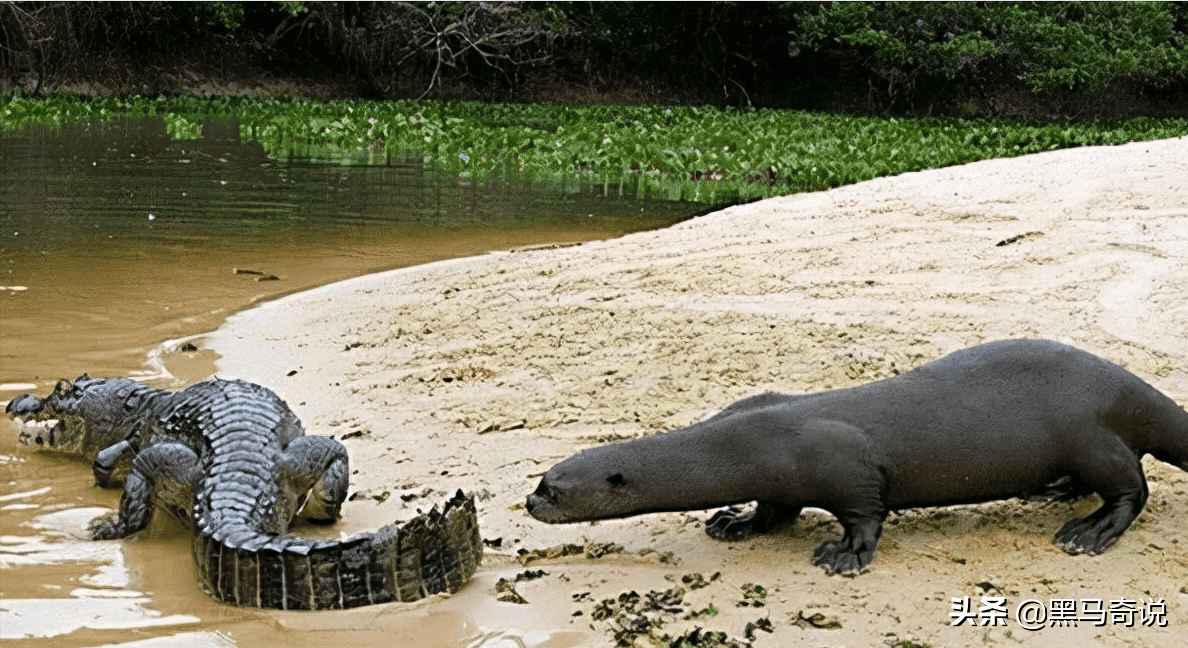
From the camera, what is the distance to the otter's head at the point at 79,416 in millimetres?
5016

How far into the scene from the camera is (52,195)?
11.9 m

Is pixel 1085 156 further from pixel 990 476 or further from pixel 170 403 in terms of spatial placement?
pixel 170 403

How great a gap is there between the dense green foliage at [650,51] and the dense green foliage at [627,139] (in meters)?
2.99

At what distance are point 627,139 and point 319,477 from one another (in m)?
14.4

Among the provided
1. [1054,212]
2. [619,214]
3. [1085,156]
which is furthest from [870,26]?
[1054,212]

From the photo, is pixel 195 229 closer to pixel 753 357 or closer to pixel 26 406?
pixel 26 406

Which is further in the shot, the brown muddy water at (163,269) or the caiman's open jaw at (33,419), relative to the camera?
the caiman's open jaw at (33,419)

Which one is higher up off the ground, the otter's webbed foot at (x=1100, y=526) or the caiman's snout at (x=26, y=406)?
the otter's webbed foot at (x=1100, y=526)

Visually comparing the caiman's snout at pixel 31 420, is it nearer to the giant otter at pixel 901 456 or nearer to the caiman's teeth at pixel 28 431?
the caiman's teeth at pixel 28 431

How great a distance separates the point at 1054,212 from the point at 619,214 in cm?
575

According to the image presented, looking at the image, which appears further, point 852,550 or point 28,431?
point 28,431

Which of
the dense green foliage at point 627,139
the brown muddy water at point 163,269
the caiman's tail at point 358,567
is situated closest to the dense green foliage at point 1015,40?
the dense green foliage at point 627,139

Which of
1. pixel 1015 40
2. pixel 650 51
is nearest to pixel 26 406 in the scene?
pixel 1015 40

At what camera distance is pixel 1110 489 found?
3520 mm
